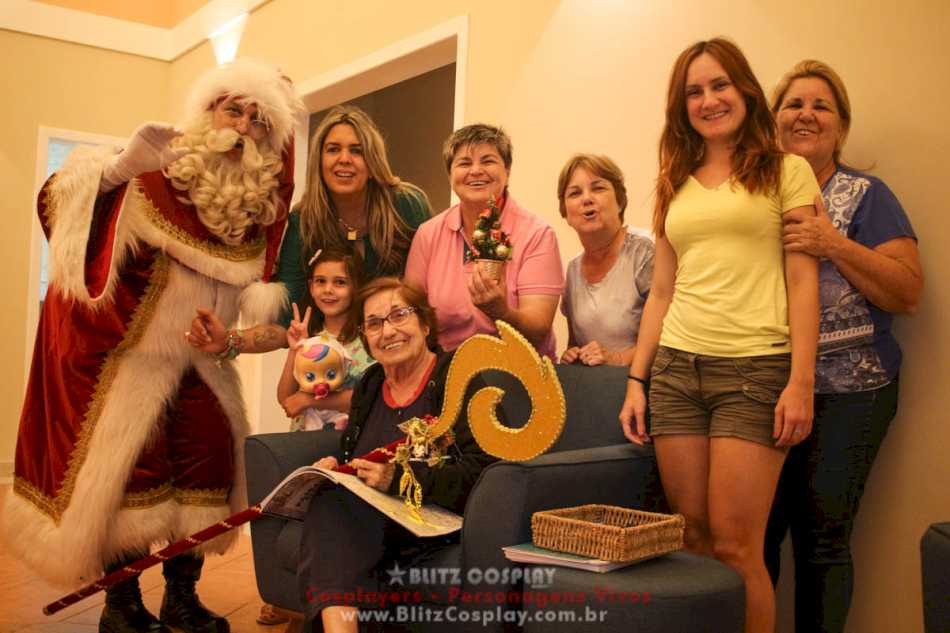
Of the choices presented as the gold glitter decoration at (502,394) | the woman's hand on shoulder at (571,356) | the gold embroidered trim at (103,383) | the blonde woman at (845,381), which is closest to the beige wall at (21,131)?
the gold embroidered trim at (103,383)

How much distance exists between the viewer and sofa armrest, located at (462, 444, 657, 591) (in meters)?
1.97

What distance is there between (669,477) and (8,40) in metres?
6.10

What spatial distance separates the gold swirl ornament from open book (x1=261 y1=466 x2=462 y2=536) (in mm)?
192

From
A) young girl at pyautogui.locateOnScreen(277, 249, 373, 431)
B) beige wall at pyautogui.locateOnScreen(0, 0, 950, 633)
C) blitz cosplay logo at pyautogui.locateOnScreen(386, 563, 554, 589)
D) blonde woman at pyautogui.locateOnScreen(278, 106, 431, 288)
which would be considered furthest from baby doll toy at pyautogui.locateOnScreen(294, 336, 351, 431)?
beige wall at pyautogui.locateOnScreen(0, 0, 950, 633)

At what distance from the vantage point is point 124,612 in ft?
8.96

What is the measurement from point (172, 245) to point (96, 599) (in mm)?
1618

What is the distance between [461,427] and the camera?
7.36 feet

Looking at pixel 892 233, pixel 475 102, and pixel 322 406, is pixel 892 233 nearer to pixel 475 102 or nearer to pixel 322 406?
pixel 322 406

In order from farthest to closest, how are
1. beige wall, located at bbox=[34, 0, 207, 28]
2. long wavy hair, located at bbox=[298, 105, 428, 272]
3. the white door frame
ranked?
beige wall, located at bbox=[34, 0, 207, 28] < the white door frame < long wavy hair, located at bbox=[298, 105, 428, 272]

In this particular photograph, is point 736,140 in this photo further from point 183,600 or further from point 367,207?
point 183,600

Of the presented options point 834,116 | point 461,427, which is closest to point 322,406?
point 461,427

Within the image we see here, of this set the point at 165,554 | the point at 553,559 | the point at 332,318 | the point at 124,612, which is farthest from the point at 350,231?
the point at 553,559

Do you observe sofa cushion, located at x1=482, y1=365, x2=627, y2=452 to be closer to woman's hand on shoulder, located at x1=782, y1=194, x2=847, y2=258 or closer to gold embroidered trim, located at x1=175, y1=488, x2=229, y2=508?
woman's hand on shoulder, located at x1=782, y1=194, x2=847, y2=258

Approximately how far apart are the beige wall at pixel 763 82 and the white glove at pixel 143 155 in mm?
1592
